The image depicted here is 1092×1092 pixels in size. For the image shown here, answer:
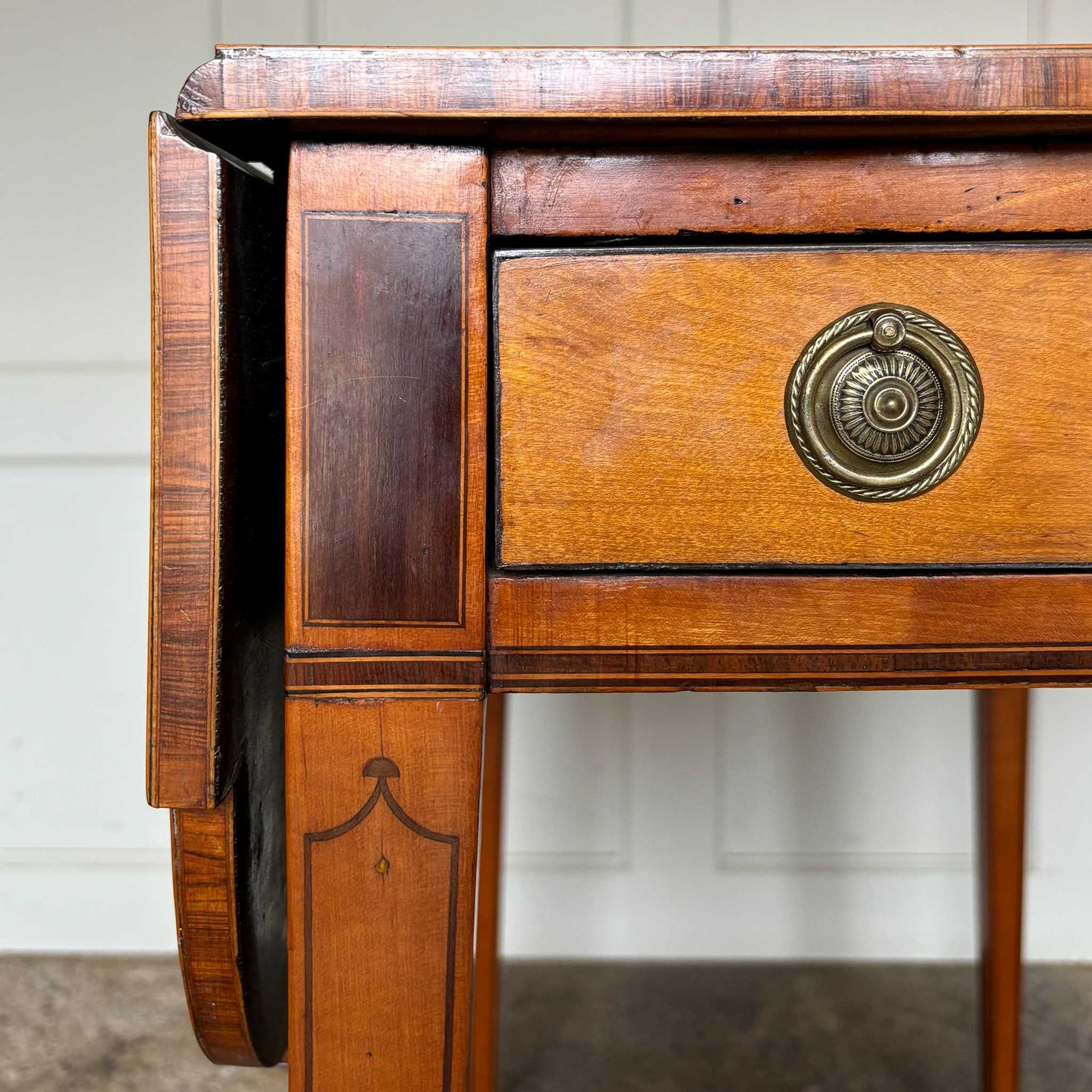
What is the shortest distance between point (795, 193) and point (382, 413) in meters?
0.25

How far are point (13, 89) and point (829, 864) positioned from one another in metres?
1.67

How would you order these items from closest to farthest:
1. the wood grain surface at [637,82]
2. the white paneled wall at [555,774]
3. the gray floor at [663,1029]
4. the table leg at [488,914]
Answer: the wood grain surface at [637,82]
the table leg at [488,914]
the gray floor at [663,1029]
the white paneled wall at [555,774]

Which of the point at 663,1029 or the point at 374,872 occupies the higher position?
the point at 374,872

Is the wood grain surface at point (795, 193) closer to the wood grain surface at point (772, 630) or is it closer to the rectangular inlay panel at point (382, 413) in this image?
the rectangular inlay panel at point (382, 413)

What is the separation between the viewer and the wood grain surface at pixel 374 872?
0.51 meters

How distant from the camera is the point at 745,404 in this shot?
0.52m

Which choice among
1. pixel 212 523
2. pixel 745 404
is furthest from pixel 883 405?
pixel 212 523

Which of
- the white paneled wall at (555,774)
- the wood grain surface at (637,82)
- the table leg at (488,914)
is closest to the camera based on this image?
the wood grain surface at (637,82)

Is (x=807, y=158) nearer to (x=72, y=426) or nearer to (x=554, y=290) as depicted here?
(x=554, y=290)

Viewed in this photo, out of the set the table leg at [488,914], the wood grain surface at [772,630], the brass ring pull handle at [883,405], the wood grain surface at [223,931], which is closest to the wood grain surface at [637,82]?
the brass ring pull handle at [883,405]

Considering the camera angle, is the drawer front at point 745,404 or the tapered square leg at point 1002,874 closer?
the drawer front at point 745,404

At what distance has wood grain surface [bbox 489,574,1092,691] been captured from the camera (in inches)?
20.7

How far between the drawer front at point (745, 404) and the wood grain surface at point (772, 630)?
1cm

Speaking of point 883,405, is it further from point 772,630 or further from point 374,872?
point 374,872
